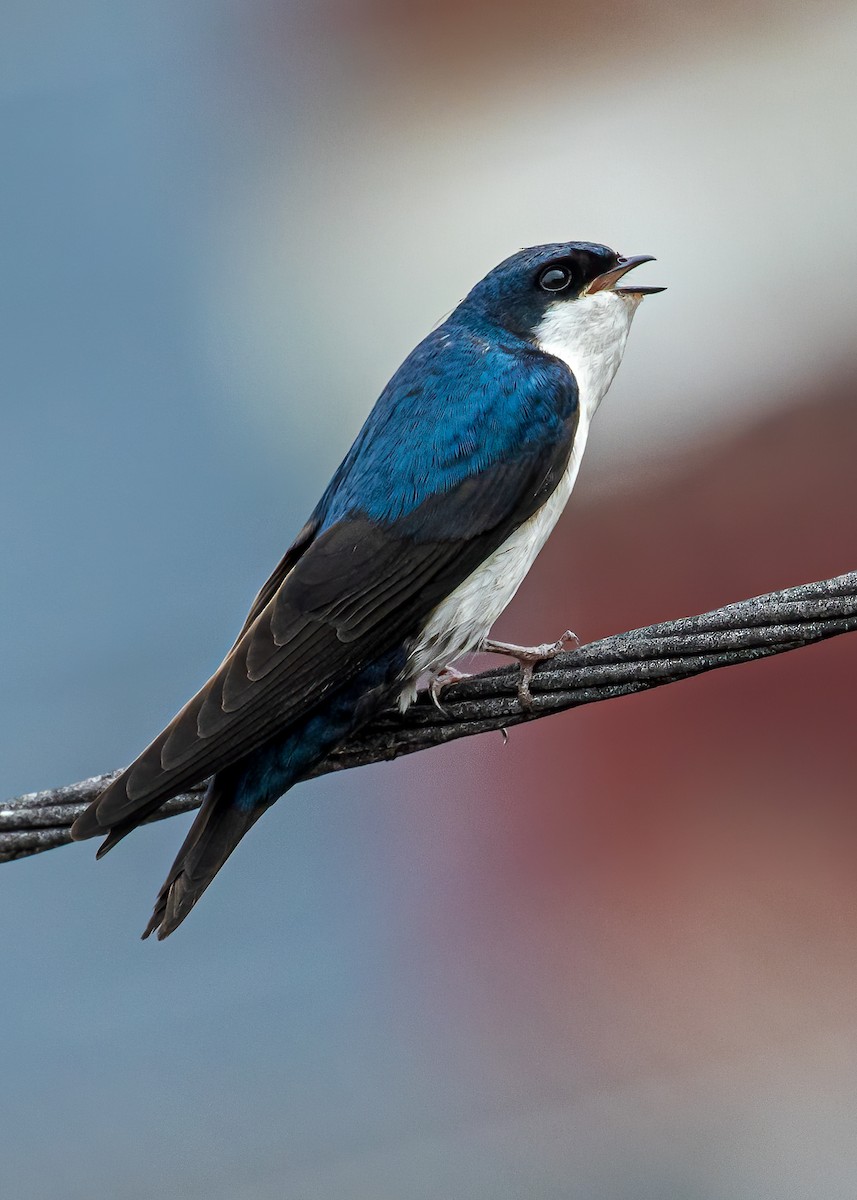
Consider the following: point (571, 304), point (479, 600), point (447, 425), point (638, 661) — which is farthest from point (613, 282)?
point (638, 661)

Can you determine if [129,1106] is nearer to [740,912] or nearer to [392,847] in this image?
[392,847]

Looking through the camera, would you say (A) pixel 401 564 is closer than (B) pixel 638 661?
No

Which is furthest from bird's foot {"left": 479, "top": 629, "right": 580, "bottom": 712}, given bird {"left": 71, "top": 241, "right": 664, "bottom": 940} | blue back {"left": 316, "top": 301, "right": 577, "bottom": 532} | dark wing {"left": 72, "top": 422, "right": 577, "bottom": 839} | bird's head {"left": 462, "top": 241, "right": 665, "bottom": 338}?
bird's head {"left": 462, "top": 241, "right": 665, "bottom": 338}

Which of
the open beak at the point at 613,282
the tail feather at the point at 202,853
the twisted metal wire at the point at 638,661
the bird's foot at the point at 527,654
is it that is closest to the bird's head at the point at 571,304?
the open beak at the point at 613,282

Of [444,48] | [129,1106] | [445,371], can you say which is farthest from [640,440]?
[445,371]

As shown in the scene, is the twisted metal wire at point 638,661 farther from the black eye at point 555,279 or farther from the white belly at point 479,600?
the black eye at point 555,279

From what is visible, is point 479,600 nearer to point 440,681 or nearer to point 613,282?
point 440,681
